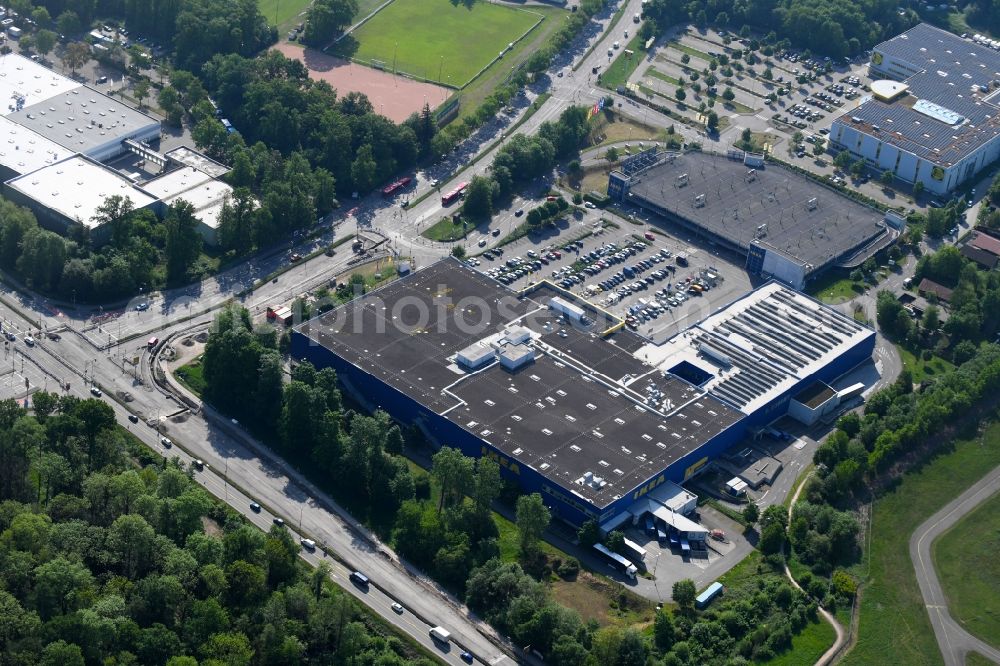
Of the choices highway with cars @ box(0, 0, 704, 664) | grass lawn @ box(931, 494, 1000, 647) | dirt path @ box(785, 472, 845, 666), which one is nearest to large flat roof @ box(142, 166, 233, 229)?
highway with cars @ box(0, 0, 704, 664)

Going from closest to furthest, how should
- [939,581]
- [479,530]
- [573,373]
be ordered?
[479,530] → [939,581] → [573,373]

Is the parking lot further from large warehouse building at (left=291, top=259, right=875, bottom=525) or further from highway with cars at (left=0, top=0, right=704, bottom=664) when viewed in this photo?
highway with cars at (left=0, top=0, right=704, bottom=664)

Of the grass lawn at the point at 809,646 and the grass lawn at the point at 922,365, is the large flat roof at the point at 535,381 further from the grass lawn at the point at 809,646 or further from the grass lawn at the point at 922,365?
the grass lawn at the point at 922,365

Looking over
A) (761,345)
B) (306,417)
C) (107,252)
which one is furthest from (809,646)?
(107,252)

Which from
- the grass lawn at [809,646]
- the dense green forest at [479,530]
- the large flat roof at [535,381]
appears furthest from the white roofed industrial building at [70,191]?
the grass lawn at [809,646]

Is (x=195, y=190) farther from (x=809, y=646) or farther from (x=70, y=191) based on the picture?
(x=809, y=646)

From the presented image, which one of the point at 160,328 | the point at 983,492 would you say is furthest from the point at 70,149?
the point at 983,492
